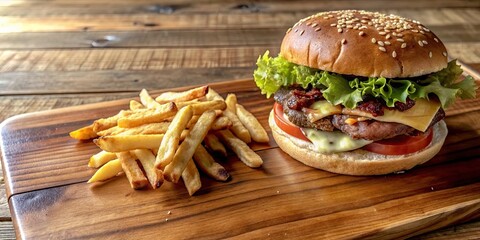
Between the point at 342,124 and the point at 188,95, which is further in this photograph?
the point at 188,95

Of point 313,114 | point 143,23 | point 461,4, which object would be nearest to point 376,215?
point 313,114

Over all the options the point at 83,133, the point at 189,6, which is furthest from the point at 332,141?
the point at 189,6

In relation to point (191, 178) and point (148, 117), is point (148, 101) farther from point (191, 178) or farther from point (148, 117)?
point (191, 178)

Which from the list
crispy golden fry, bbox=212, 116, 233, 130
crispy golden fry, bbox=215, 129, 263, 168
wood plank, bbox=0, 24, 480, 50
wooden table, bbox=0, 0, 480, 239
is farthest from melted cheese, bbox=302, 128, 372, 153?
wood plank, bbox=0, 24, 480, 50

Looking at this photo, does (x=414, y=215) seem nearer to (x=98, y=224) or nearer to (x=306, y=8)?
(x=98, y=224)

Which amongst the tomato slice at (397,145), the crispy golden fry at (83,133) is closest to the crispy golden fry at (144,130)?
the crispy golden fry at (83,133)

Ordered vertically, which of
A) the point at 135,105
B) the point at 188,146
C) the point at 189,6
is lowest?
the point at 189,6
